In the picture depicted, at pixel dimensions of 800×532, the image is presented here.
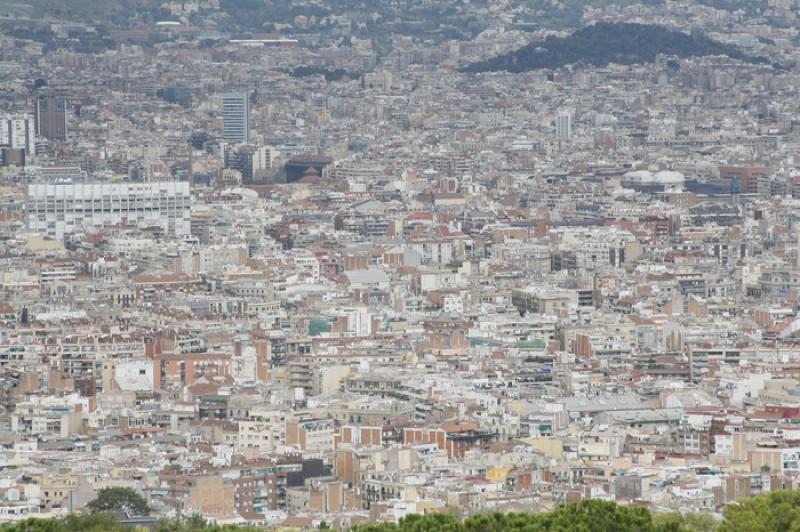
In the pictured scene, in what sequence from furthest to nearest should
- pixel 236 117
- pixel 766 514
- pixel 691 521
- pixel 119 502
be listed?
pixel 236 117
pixel 119 502
pixel 691 521
pixel 766 514

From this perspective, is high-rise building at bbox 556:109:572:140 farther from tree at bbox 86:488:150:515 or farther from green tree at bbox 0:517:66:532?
green tree at bbox 0:517:66:532

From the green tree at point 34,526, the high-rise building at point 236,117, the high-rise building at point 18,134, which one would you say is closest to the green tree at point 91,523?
the green tree at point 34,526

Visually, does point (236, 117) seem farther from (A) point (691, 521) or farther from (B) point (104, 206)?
(A) point (691, 521)

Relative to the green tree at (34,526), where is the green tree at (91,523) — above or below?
below

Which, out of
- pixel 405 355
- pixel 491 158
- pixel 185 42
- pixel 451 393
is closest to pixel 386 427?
pixel 451 393

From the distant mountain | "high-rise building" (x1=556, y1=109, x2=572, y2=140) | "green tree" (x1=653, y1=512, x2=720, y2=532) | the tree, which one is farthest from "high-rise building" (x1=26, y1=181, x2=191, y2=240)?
the distant mountain

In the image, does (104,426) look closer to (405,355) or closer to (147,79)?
(405,355)

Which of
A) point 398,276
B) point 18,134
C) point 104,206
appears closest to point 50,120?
point 18,134

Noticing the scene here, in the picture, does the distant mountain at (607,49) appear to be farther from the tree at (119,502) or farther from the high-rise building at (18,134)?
the tree at (119,502)
